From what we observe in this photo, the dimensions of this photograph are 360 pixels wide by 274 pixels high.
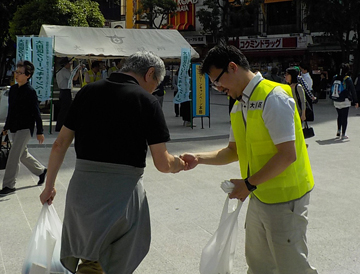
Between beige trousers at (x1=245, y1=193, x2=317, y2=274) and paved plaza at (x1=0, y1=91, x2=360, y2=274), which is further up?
beige trousers at (x1=245, y1=193, x2=317, y2=274)

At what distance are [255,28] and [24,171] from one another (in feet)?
117

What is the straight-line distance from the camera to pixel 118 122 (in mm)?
2834

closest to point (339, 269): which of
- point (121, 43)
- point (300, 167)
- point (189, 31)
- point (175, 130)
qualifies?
point (300, 167)

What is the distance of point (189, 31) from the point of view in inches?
1821

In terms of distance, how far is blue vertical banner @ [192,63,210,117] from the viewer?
14.3m

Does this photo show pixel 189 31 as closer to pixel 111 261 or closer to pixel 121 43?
pixel 121 43

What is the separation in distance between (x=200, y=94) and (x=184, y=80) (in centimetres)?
68

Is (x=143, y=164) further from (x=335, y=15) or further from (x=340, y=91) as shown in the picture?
(x=335, y=15)

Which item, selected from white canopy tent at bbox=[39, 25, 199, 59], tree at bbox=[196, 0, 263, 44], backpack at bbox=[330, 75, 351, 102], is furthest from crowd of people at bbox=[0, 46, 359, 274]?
tree at bbox=[196, 0, 263, 44]

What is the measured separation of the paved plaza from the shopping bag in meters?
0.84

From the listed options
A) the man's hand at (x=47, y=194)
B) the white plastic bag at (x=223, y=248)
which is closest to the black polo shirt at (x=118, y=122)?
the man's hand at (x=47, y=194)

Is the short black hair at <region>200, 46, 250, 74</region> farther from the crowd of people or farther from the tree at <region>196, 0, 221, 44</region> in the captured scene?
the tree at <region>196, 0, 221, 44</region>

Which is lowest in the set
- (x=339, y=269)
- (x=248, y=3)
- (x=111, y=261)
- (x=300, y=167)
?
(x=339, y=269)

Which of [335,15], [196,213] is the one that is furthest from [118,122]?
[335,15]
